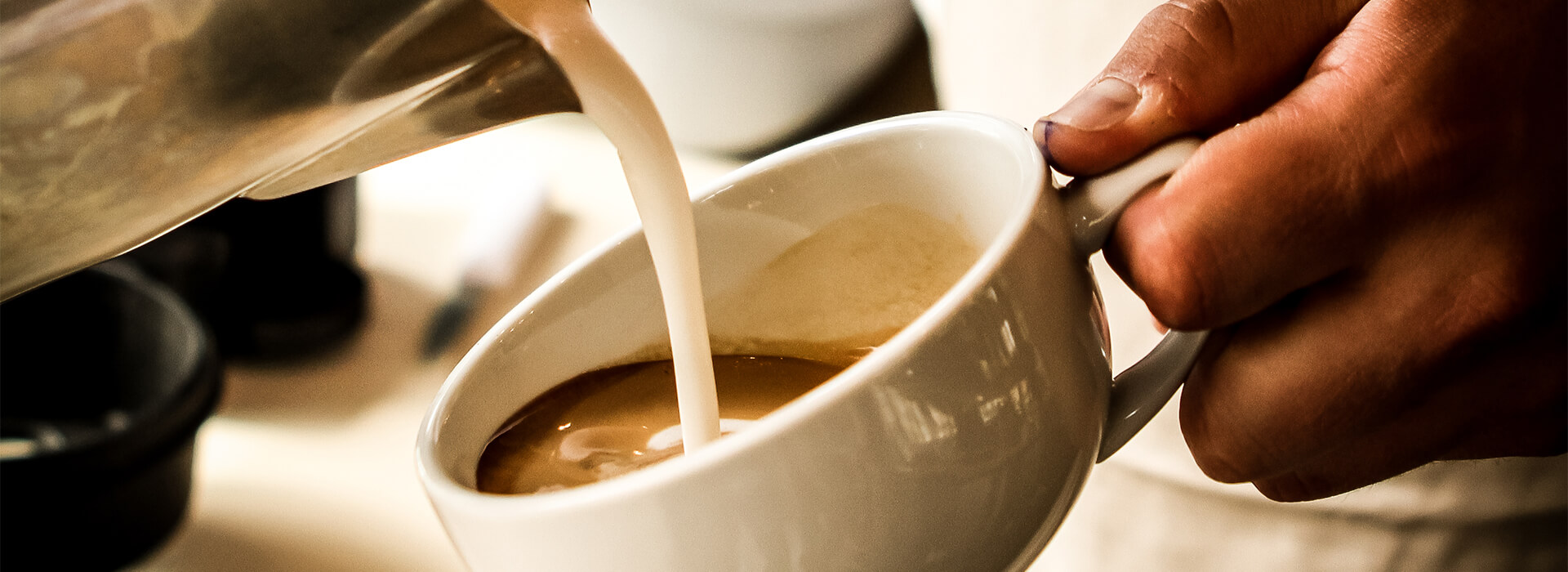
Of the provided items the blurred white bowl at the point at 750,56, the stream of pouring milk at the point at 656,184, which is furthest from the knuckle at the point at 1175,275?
the blurred white bowl at the point at 750,56

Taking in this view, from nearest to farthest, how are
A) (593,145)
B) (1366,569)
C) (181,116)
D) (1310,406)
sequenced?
(181,116), (1310,406), (1366,569), (593,145)

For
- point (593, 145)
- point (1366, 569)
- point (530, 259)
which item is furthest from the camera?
point (593, 145)

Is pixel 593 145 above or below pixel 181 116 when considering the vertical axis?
below

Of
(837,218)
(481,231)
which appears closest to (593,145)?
(481,231)

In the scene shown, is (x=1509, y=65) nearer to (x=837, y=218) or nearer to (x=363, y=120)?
(x=837, y=218)

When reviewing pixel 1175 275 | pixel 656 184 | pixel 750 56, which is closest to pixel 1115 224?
pixel 1175 275

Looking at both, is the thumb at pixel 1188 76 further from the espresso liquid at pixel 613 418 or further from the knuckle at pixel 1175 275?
the espresso liquid at pixel 613 418

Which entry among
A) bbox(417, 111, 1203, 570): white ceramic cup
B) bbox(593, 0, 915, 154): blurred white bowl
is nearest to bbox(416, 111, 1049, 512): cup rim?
bbox(417, 111, 1203, 570): white ceramic cup
